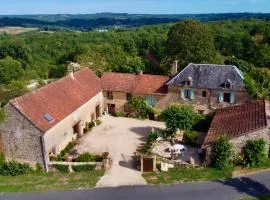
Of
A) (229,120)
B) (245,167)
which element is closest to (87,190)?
(245,167)

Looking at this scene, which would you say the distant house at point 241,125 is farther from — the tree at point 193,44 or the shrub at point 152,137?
the tree at point 193,44

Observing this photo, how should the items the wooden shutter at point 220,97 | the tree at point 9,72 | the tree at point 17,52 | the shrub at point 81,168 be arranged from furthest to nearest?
the tree at point 17,52, the tree at point 9,72, the wooden shutter at point 220,97, the shrub at point 81,168

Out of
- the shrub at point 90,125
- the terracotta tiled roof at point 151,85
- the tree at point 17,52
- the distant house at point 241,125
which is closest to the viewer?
the distant house at point 241,125

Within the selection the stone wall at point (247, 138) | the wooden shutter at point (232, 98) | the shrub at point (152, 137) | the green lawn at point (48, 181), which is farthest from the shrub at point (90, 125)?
the stone wall at point (247, 138)

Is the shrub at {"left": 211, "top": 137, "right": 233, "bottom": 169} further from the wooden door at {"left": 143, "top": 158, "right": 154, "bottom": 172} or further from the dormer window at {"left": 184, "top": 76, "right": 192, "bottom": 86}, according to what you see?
the dormer window at {"left": 184, "top": 76, "right": 192, "bottom": 86}

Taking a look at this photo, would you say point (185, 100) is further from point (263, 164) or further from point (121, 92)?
point (263, 164)
